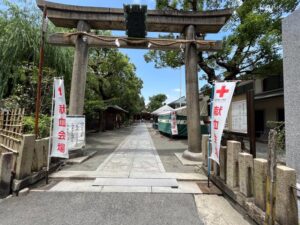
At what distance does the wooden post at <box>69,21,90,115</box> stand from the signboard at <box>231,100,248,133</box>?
5423 millimetres

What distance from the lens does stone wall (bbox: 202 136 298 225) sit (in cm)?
257

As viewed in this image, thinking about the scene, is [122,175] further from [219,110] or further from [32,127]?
[32,127]

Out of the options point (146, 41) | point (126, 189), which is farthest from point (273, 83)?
point (126, 189)

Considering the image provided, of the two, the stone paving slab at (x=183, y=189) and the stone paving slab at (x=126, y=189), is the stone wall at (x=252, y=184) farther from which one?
the stone paving slab at (x=126, y=189)

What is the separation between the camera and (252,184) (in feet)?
11.5

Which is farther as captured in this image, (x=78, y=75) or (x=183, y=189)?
(x=78, y=75)

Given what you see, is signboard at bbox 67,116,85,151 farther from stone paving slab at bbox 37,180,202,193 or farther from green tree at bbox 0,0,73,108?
green tree at bbox 0,0,73,108

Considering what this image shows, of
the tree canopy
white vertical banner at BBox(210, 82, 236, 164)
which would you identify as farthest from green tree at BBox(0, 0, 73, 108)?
white vertical banner at BBox(210, 82, 236, 164)

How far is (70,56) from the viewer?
35.8ft

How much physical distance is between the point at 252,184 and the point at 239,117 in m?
1.62

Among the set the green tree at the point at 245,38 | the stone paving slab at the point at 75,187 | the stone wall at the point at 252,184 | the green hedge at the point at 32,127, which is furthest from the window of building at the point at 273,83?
the green hedge at the point at 32,127

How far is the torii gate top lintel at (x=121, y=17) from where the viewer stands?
24.8 ft

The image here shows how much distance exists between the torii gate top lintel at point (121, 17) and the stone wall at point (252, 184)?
17.6 feet

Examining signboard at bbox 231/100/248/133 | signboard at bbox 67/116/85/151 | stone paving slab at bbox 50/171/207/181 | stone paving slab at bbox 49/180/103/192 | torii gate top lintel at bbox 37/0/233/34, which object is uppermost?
torii gate top lintel at bbox 37/0/233/34
